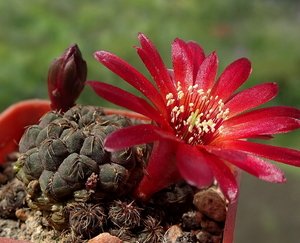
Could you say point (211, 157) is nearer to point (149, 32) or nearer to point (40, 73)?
point (40, 73)

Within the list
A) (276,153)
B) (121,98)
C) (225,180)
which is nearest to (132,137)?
(121,98)

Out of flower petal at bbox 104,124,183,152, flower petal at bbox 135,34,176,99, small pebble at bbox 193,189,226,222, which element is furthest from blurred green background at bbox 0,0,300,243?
flower petal at bbox 104,124,183,152

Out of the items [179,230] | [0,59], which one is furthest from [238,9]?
[179,230]

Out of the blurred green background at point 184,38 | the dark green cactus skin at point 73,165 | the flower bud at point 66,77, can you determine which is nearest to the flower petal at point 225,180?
the dark green cactus skin at point 73,165

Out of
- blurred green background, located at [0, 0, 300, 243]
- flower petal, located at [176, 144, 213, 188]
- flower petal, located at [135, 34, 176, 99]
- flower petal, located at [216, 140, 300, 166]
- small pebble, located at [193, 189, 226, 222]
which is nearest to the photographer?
flower petal, located at [176, 144, 213, 188]

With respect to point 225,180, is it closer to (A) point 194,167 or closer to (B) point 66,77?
(A) point 194,167

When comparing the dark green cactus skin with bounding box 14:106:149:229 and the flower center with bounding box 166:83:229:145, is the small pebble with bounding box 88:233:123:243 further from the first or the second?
the flower center with bounding box 166:83:229:145
